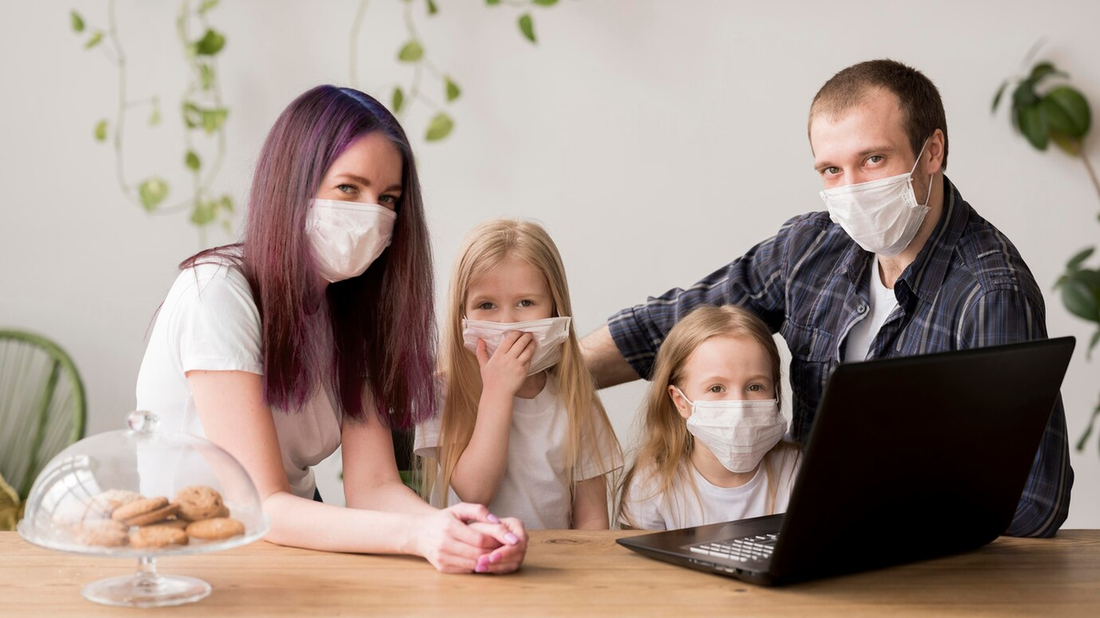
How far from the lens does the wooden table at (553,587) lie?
949mm

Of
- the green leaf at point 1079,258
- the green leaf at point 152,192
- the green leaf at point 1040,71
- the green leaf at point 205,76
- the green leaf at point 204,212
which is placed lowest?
the green leaf at point 1079,258

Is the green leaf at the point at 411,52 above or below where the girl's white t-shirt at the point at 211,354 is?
above

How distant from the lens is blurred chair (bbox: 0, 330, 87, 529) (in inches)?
103

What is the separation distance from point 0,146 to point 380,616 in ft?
7.48

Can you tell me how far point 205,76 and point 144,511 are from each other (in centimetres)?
198

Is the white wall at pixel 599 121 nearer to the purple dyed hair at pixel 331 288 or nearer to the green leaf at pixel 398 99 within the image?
the green leaf at pixel 398 99

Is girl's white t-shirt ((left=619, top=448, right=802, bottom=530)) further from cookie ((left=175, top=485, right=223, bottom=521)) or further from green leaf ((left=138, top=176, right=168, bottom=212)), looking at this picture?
green leaf ((left=138, top=176, right=168, bottom=212))

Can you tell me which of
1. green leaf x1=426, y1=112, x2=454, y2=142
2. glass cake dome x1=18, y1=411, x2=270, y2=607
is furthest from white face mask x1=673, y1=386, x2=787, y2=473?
green leaf x1=426, y1=112, x2=454, y2=142

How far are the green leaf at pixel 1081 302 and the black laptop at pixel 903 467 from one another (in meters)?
1.58

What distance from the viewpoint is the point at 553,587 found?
1024 millimetres

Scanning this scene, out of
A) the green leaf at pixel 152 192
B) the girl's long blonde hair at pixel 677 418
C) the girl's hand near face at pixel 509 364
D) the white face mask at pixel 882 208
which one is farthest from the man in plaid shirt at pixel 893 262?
the green leaf at pixel 152 192

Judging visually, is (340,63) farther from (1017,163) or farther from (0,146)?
(1017,163)

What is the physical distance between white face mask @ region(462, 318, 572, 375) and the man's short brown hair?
22.1 inches

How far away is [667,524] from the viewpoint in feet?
5.58
